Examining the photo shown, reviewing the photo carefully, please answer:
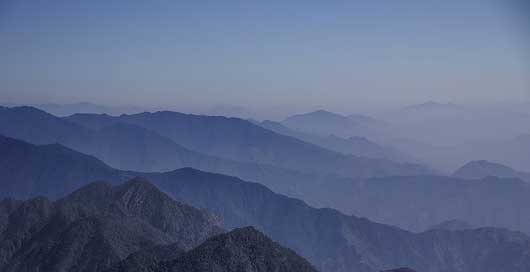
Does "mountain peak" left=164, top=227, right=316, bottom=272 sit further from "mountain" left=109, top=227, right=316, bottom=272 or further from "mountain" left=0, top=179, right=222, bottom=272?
"mountain" left=0, top=179, right=222, bottom=272

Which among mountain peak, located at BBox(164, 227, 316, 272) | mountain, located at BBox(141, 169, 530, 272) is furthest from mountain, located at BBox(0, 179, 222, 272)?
mountain, located at BBox(141, 169, 530, 272)

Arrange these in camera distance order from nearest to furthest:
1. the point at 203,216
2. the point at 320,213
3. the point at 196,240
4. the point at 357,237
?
the point at 196,240 < the point at 203,216 < the point at 357,237 < the point at 320,213

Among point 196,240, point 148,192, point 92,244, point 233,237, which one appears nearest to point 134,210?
point 148,192

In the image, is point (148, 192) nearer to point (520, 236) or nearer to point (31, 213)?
point (31, 213)

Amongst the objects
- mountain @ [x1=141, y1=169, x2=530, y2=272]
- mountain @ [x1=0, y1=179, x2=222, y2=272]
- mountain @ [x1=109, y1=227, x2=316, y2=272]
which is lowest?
mountain @ [x1=141, y1=169, x2=530, y2=272]

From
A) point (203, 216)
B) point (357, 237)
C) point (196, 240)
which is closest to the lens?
point (196, 240)

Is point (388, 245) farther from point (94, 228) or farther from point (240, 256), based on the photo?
point (240, 256)

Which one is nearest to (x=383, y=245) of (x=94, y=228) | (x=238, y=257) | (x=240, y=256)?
(x=94, y=228)
